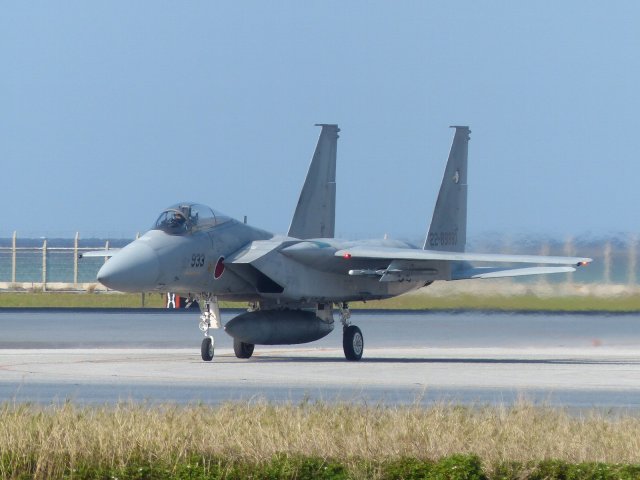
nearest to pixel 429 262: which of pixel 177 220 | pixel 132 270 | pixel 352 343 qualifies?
pixel 352 343

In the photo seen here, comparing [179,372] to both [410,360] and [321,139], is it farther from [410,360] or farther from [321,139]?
[321,139]

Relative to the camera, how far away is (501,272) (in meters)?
21.4

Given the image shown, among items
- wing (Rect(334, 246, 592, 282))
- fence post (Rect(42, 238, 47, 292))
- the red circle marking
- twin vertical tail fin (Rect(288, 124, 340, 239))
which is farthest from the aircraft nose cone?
fence post (Rect(42, 238, 47, 292))

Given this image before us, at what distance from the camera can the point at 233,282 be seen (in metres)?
19.7

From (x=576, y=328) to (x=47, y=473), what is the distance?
20558mm

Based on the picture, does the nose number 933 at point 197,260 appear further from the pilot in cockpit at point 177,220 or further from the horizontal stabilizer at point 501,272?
the horizontal stabilizer at point 501,272

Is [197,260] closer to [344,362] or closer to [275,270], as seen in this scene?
[275,270]

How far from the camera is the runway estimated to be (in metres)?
14.0

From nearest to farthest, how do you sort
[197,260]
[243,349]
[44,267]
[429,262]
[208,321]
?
1. [197,260]
2. [208,321]
3. [243,349]
4. [429,262]
5. [44,267]

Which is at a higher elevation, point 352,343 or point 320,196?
point 320,196

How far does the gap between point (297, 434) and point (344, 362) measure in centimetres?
1053

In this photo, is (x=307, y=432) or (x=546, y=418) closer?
(x=307, y=432)

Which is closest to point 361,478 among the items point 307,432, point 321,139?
point 307,432

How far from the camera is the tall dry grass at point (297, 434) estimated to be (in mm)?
8414
